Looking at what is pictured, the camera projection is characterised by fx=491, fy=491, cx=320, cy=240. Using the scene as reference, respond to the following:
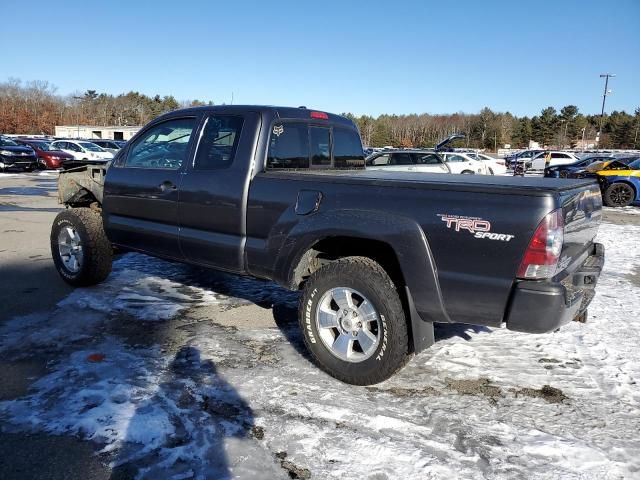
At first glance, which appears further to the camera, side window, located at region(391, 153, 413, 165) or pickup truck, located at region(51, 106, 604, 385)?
side window, located at region(391, 153, 413, 165)

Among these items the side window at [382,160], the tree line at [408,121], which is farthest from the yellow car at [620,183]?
the tree line at [408,121]

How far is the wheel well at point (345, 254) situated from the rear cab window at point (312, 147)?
0.81 metres

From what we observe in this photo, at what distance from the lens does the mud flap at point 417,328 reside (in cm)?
307

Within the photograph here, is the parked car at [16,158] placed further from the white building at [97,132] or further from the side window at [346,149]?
the white building at [97,132]

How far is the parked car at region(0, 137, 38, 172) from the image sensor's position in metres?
23.3

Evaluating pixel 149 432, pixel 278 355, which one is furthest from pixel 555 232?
pixel 149 432

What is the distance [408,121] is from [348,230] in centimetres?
→ 13177

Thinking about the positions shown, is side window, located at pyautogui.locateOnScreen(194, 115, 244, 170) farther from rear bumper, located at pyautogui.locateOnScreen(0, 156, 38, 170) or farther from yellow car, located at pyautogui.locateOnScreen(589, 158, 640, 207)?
rear bumper, located at pyautogui.locateOnScreen(0, 156, 38, 170)

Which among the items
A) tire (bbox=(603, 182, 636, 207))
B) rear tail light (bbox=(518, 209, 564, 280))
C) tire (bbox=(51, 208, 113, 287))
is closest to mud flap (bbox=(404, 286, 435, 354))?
rear tail light (bbox=(518, 209, 564, 280))

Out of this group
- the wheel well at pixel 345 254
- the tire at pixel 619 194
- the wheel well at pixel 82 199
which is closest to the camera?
the wheel well at pixel 345 254

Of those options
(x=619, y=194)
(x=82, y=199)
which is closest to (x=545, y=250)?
(x=82, y=199)

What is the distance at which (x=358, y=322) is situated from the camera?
330cm

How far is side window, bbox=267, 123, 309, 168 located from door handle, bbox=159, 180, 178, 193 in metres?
0.96

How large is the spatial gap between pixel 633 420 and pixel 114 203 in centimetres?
459
